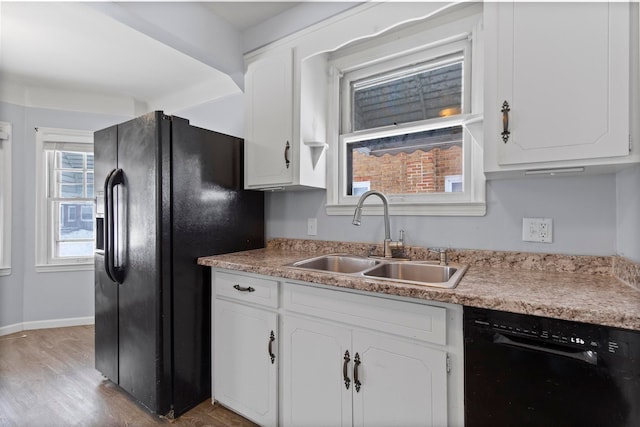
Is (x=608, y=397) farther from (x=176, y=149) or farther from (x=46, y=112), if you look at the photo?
(x=46, y=112)

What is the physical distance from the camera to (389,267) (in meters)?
1.67

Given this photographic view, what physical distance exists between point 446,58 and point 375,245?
1178 millimetres

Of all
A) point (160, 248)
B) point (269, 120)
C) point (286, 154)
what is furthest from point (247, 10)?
point (160, 248)

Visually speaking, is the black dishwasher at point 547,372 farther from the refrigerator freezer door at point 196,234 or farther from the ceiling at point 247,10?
the ceiling at point 247,10

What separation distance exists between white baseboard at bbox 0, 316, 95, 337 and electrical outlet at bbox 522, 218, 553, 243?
4.03m

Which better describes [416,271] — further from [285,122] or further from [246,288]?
[285,122]

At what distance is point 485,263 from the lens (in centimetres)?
158

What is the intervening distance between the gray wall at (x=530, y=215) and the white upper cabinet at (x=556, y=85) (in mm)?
291

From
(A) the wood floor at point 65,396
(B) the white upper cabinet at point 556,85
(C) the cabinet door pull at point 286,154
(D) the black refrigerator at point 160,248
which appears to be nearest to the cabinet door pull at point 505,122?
(B) the white upper cabinet at point 556,85

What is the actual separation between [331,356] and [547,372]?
0.78m

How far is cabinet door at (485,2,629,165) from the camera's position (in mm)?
1075

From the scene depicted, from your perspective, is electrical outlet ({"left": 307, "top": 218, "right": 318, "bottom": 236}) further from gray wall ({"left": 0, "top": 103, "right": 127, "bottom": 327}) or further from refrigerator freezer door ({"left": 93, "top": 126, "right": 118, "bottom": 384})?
gray wall ({"left": 0, "top": 103, "right": 127, "bottom": 327})

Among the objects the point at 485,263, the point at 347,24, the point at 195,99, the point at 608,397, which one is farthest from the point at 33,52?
the point at 608,397

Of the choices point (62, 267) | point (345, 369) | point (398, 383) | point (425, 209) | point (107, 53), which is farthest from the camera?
point (62, 267)
